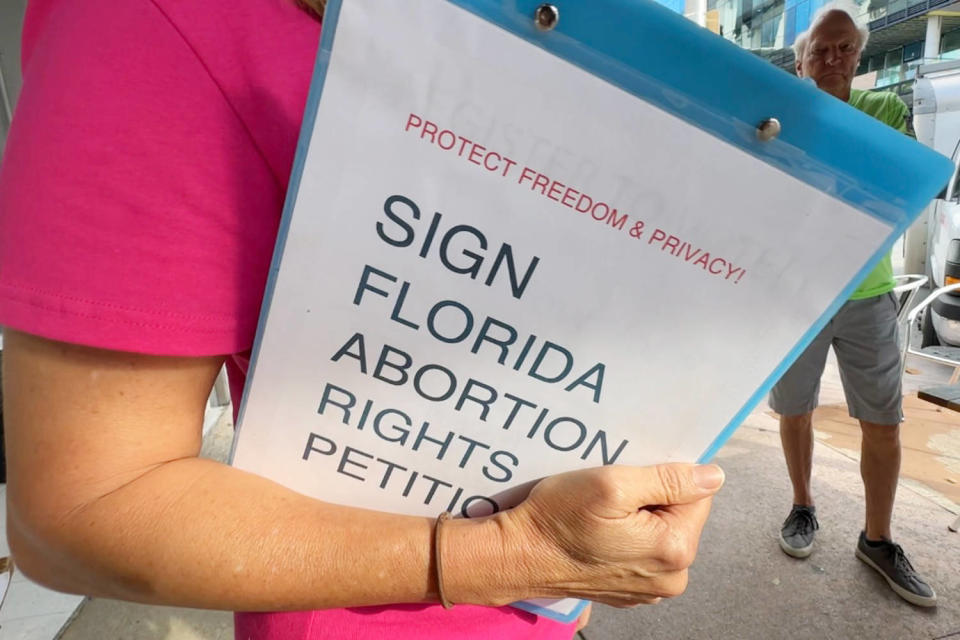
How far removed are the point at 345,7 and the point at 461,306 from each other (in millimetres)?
238

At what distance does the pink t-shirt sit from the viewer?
395mm

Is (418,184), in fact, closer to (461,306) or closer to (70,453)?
(461,306)

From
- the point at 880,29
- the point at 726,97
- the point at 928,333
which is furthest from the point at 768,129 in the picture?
the point at 880,29

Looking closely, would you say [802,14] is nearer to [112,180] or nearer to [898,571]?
[898,571]

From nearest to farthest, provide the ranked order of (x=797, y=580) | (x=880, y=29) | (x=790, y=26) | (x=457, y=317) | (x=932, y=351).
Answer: (x=457, y=317) → (x=797, y=580) → (x=932, y=351) → (x=790, y=26) → (x=880, y=29)

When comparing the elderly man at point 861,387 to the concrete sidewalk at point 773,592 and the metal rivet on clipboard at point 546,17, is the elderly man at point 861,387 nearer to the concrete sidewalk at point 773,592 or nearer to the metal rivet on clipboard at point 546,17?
the concrete sidewalk at point 773,592

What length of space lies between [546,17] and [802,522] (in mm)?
2964

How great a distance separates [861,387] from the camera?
2389mm

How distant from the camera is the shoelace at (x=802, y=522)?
2.66 m

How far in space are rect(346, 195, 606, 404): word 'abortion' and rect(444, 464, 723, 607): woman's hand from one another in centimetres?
9

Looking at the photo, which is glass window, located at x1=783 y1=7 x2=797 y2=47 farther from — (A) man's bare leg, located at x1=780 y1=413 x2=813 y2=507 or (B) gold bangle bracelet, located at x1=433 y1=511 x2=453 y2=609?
(B) gold bangle bracelet, located at x1=433 y1=511 x2=453 y2=609

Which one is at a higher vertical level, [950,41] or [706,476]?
[950,41]

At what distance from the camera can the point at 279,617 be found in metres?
0.59

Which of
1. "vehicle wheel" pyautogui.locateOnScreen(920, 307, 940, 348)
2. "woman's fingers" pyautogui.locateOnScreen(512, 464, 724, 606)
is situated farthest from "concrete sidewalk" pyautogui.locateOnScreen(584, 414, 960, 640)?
"vehicle wheel" pyautogui.locateOnScreen(920, 307, 940, 348)
